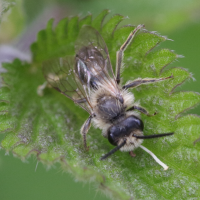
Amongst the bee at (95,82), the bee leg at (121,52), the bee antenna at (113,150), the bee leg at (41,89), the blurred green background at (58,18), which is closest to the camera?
the bee antenna at (113,150)

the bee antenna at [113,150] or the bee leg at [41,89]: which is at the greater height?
the bee leg at [41,89]

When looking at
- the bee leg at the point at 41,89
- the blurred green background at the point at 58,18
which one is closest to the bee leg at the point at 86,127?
the bee leg at the point at 41,89

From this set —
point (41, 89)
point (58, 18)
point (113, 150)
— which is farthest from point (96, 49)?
point (58, 18)

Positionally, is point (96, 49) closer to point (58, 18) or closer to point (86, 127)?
point (86, 127)

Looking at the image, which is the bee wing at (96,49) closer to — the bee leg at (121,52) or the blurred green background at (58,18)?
the bee leg at (121,52)

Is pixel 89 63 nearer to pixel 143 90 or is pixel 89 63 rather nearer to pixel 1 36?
pixel 143 90

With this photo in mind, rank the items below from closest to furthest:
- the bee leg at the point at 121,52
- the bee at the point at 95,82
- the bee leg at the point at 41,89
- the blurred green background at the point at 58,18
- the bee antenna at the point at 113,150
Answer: the bee antenna at the point at 113,150 → the bee at the point at 95,82 → the bee leg at the point at 121,52 → the bee leg at the point at 41,89 → the blurred green background at the point at 58,18

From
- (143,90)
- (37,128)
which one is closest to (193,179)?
(143,90)

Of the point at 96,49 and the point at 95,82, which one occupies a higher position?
the point at 96,49
